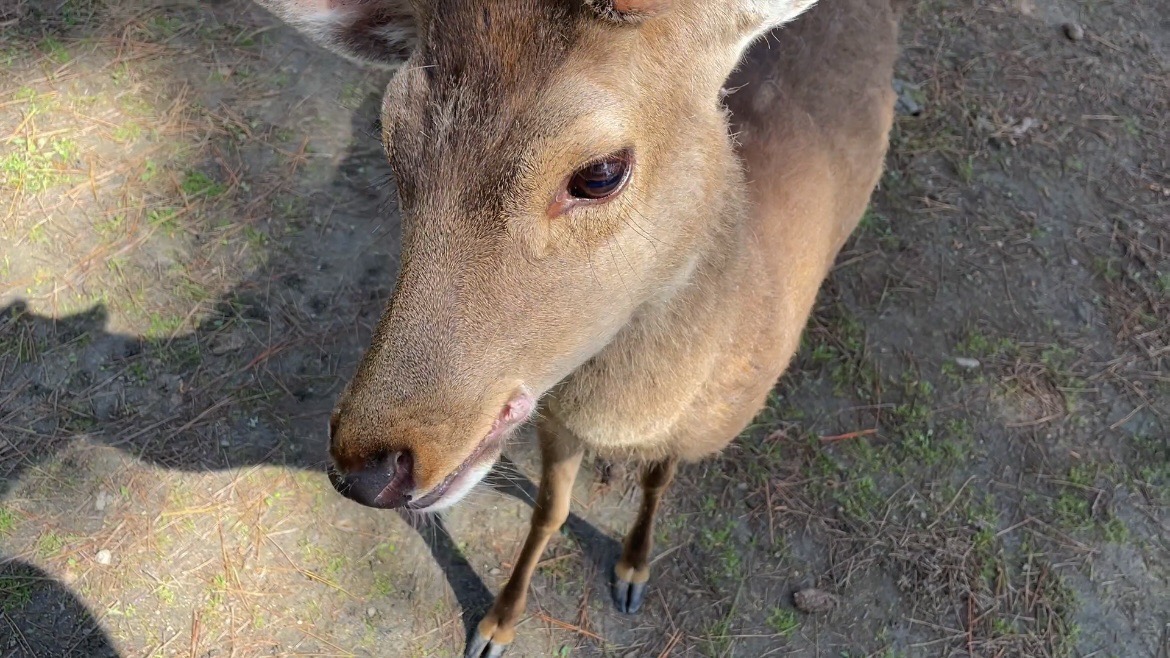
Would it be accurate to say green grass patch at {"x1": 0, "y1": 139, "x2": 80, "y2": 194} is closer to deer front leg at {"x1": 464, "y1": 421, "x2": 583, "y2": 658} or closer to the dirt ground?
the dirt ground

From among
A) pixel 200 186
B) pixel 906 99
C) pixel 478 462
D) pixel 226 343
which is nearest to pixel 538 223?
pixel 478 462

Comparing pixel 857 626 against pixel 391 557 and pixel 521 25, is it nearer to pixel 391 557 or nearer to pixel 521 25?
pixel 391 557

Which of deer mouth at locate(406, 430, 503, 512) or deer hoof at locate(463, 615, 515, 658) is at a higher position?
deer mouth at locate(406, 430, 503, 512)

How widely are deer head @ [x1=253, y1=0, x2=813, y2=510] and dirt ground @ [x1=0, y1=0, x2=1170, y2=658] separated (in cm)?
193

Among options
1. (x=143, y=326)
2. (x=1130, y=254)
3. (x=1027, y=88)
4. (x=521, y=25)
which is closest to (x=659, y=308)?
(x=521, y=25)

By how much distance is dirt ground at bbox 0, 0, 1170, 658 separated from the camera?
10.9ft

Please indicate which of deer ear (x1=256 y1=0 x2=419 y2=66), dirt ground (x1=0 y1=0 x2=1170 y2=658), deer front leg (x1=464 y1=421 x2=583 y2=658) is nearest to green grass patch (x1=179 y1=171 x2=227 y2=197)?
dirt ground (x1=0 y1=0 x2=1170 y2=658)

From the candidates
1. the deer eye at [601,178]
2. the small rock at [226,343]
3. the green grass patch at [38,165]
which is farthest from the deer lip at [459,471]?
the green grass patch at [38,165]

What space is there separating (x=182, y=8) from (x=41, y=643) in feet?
11.1

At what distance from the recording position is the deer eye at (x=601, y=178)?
5.43 feet

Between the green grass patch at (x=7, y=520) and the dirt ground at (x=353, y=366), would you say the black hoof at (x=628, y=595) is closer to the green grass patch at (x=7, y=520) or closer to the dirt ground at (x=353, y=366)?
the dirt ground at (x=353, y=366)

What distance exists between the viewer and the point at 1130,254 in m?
4.54

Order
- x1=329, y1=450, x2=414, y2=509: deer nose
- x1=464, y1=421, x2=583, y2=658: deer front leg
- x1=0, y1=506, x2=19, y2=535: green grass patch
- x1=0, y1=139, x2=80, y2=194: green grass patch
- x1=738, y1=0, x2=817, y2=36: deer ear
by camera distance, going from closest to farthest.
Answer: x1=329, y1=450, x2=414, y2=509: deer nose, x1=738, y1=0, x2=817, y2=36: deer ear, x1=464, y1=421, x2=583, y2=658: deer front leg, x1=0, y1=506, x2=19, y2=535: green grass patch, x1=0, y1=139, x2=80, y2=194: green grass patch

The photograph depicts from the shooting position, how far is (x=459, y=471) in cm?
171
